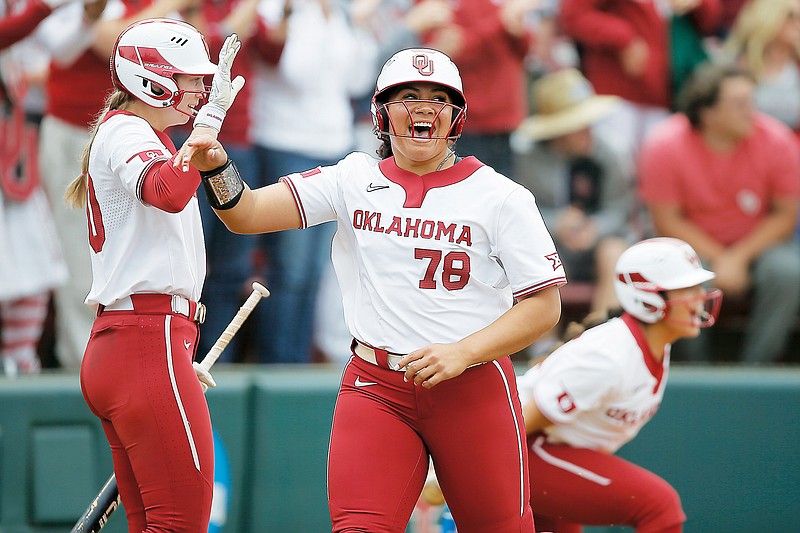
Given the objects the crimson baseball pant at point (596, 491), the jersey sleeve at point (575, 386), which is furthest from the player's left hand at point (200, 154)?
the crimson baseball pant at point (596, 491)

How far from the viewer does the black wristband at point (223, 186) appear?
394 centimetres

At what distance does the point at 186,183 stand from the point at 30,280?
356 cm

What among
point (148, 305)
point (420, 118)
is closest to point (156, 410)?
point (148, 305)

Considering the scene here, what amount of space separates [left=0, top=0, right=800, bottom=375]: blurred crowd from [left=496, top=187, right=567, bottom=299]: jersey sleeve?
10.9 feet

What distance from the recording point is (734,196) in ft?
25.9

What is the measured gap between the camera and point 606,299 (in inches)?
304

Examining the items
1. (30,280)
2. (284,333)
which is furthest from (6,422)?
(284,333)

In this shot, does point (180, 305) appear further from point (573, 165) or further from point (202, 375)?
point (573, 165)

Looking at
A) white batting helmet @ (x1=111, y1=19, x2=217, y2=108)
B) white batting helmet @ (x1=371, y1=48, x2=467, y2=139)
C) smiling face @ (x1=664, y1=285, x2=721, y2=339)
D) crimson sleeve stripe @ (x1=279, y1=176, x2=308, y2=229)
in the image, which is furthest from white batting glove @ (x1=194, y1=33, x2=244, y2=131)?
smiling face @ (x1=664, y1=285, x2=721, y2=339)

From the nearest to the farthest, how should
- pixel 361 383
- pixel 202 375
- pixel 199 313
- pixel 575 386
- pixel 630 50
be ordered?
pixel 361 383 < pixel 199 313 < pixel 202 375 < pixel 575 386 < pixel 630 50

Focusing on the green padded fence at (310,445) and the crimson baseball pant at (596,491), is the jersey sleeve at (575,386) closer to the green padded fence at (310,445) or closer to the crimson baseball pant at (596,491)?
the crimson baseball pant at (596,491)

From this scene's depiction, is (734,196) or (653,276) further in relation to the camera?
(734,196)

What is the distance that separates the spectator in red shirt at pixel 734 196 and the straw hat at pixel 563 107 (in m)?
0.44

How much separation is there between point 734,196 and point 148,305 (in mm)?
4859
